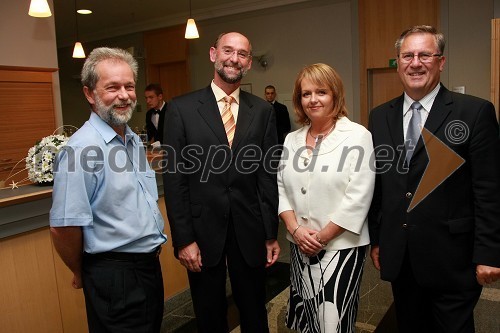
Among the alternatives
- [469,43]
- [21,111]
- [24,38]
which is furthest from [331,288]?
[469,43]

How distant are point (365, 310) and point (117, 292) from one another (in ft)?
6.45

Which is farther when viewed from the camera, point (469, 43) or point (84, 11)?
point (84, 11)

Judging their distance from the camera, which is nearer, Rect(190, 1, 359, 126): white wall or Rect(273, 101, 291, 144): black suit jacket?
Rect(190, 1, 359, 126): white wall

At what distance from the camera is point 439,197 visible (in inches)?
65.7

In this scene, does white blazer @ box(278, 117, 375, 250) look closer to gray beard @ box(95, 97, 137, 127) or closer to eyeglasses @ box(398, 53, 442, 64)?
eyeglasses @ box(398, 53, 442, 64)

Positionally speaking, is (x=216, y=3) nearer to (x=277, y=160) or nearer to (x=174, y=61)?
(x=174, y=61)

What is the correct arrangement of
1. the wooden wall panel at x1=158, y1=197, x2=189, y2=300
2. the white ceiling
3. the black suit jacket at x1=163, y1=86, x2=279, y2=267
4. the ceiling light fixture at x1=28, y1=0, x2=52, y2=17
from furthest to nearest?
the white ceiling, the ceiling light fixture at x1=28, y1=0, x2=52, y2=17, the wooden wall panel at x1=158, y1=197, x2=189, y2=300, the black suit jacket at x1=163, y1=86, x2=279, y2=267

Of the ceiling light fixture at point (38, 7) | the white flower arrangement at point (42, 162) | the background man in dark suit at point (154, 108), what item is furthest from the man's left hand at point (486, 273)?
the background man in dark suit at point (154, 108)

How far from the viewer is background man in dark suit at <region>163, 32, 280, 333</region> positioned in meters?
1.91

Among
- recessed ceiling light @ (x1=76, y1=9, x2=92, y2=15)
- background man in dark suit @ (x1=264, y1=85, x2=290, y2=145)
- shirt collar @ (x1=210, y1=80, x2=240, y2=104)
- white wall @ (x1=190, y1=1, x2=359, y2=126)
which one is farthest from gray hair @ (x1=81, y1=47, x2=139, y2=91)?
recessed ceiling light @ (x1=76, y1=9, x2=92, y2=15)

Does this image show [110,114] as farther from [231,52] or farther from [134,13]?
[134,13]

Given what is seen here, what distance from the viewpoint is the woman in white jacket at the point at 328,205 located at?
70.9 inches

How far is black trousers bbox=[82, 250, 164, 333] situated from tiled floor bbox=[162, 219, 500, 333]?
122cm

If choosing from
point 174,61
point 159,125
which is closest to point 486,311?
point 159,125
